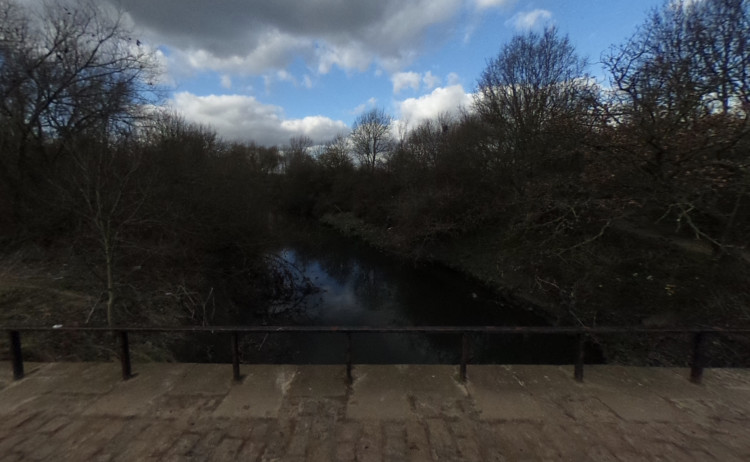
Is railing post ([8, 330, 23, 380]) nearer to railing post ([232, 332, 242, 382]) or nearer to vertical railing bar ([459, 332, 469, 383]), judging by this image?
railing post ([232, 332, 242, 382])

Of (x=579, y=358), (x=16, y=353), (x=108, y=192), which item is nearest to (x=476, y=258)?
(x=579, y=358)

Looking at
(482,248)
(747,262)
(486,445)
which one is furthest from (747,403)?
(482,248)

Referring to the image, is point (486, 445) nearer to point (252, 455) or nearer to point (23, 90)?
point (252, 455)

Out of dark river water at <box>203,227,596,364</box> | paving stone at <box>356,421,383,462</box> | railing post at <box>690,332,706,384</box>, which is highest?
railing post at <box>690,332,706,384</box>

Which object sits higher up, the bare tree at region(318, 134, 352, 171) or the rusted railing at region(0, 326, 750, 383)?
the bare tree at region(318, 134, 352, 171)

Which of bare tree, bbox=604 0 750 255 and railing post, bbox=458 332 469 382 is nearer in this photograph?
railing post, bbox=458 332 469 382

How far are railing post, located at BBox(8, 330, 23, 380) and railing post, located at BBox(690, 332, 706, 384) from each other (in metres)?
6.31

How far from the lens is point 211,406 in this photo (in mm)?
2713

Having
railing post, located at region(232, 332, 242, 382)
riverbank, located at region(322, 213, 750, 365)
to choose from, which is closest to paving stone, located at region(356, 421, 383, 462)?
railing post, located at region(232, 332, 242, 382)

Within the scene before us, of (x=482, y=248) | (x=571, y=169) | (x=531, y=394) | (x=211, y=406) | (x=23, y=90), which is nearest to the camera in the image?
(x=211, y=406)

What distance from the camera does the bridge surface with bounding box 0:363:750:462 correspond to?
2.27m

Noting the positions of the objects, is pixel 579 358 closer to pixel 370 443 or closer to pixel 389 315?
pixel 370 443

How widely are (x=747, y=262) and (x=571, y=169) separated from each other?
6882 mm

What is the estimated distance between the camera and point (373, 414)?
2.62 metres
